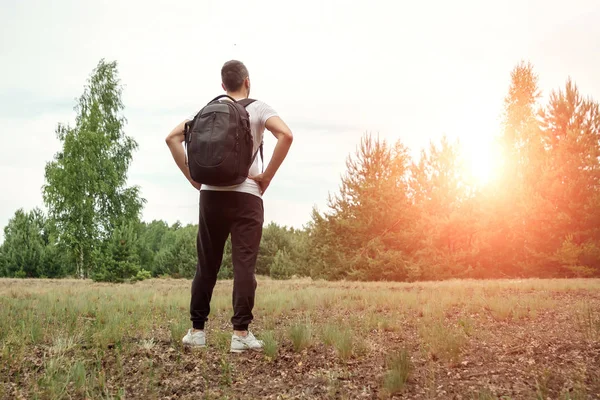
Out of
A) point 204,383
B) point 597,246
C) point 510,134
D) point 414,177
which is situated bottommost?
point 204,383

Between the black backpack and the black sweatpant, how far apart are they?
0.25 meters

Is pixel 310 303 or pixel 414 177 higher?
pixel 414 177

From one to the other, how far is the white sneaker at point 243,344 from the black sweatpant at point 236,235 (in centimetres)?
11

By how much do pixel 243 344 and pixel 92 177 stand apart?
29.3m

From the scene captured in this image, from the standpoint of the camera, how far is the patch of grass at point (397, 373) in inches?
156

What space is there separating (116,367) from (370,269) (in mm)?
24174

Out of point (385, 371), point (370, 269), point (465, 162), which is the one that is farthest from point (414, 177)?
point (385, 371)

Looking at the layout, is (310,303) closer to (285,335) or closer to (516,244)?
(285,335)

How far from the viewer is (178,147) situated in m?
4.95

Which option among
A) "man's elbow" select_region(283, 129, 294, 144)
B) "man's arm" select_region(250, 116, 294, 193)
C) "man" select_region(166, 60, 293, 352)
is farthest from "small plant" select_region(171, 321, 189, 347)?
"man's elbow" select_region(283, 129, 294, 144)

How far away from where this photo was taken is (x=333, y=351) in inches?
201

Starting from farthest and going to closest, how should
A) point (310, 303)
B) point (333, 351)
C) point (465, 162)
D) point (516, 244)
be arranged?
point (465, 162), point (516, 244), point (310, 303), point (333, 351)

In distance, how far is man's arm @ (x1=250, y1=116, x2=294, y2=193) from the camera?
470cm

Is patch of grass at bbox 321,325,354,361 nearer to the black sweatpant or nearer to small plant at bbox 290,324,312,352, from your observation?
small plant at bbox 290,324,312,352
